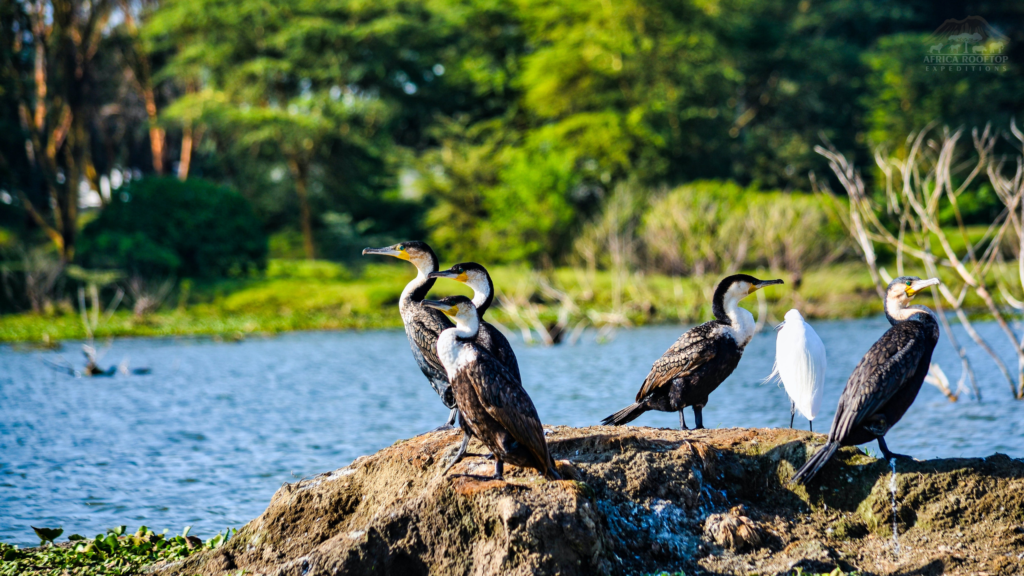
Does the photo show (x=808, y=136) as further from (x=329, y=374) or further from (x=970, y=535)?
(x=970, y=535)

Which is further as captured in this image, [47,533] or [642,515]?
[47,533]

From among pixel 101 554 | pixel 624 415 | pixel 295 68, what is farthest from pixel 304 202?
pixel 624 415

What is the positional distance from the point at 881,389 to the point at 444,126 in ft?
111

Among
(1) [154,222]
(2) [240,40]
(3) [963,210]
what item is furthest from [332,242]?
(3) [963,210]

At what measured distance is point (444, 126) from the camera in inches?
1478

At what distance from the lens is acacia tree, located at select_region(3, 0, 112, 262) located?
2595 centimetres

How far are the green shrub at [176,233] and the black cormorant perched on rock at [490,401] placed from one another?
2260 cm

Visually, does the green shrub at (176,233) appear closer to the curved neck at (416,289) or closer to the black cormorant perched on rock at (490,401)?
the curved neck at (416,289)

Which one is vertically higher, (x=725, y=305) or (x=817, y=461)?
(x=725, y=305)

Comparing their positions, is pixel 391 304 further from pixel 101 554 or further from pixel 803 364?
pixel 803 364

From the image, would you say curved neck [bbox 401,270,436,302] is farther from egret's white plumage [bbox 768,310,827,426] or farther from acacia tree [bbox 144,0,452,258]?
acacia tree [bbox 144,0,452,258]

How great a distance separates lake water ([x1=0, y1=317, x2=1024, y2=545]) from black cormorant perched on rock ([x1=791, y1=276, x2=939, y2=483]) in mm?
3470

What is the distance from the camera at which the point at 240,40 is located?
116 feet

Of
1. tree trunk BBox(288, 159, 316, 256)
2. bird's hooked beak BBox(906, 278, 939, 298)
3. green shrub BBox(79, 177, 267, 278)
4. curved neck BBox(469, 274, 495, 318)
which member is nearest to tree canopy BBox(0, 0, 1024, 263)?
tree trunk BBox(288, 159, 316, 256)
